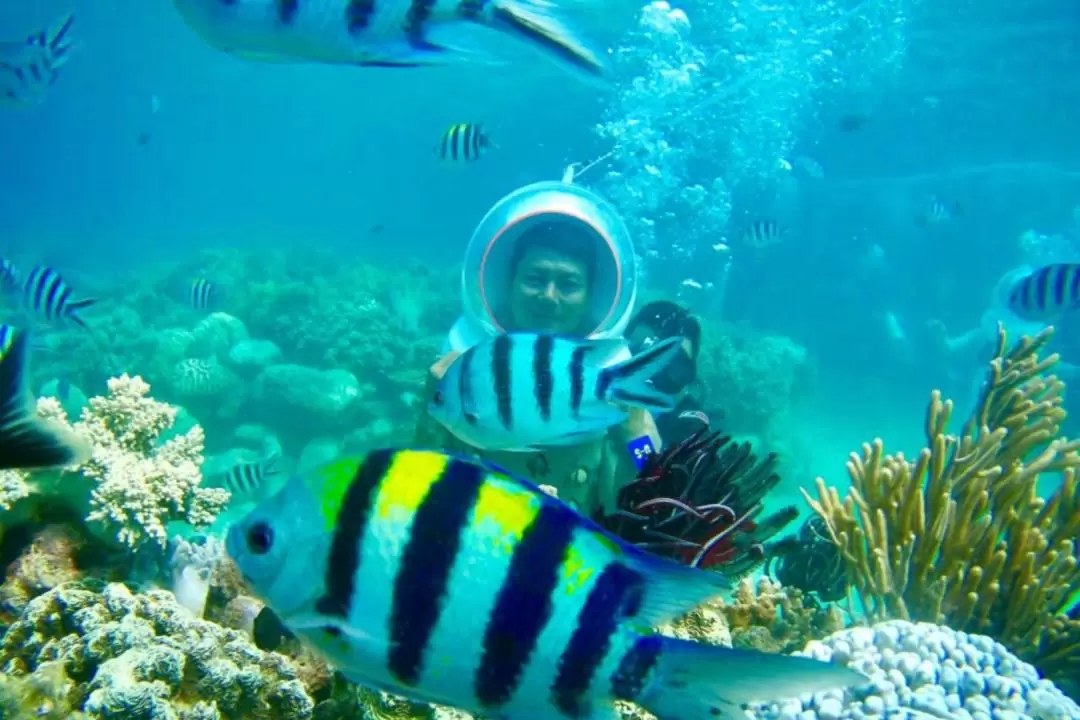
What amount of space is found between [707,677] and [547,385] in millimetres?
1287

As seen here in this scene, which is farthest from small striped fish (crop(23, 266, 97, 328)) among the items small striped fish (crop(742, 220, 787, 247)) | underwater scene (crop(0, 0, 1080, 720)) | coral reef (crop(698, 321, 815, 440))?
small striped fish (crop(742, 220, 787, 247))

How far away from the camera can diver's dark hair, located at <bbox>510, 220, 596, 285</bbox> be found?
513cm

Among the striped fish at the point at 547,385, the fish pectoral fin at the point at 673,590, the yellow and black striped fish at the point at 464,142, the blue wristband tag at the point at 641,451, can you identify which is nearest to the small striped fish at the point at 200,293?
the yellow and black striped fish at the point at 464,142

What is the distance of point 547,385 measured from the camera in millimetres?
2260

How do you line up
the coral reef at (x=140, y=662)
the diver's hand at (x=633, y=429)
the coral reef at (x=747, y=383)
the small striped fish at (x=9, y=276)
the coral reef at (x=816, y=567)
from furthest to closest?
the coral reef at (x=747, y=383), the small striped fish at (x=9, y=276), the diver's hand at (x=633, y=429), the coral reef at (x=816, y=567), the coral reef at (x=140, y=662)

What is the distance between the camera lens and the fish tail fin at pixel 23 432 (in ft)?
4.58

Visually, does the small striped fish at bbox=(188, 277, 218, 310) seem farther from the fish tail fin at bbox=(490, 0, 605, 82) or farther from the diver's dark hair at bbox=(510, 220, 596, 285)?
the fish tail fin at bbox=(490, 0, 605, 82)

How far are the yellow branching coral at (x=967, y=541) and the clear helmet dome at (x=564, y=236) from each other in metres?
2.06

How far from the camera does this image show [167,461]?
10.9 ft

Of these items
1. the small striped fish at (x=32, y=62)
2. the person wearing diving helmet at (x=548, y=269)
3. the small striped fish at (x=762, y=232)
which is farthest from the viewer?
the small striped fish at (x=762, y=232)

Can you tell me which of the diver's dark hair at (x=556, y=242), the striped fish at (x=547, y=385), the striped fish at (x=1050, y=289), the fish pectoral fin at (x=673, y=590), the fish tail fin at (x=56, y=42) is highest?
the fish tail fin at (x=56, y=42)

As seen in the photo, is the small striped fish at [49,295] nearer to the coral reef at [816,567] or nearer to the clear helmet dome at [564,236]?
the clear helmet dome at [564,236]

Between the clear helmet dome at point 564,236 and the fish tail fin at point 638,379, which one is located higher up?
the clear helmet dome at point 564,236

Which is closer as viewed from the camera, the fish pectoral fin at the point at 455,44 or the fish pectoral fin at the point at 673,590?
the fish pectoral fin at the point at 673,590
